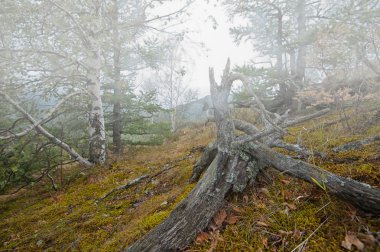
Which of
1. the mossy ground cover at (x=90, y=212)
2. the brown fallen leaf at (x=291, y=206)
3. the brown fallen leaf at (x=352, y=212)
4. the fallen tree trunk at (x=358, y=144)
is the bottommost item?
the mossy ground cover at (x=90, y=212)

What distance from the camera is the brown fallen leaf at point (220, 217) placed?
5.83 ft

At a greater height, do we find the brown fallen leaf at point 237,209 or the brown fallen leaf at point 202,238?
the brown fallen leaf at point 237,209

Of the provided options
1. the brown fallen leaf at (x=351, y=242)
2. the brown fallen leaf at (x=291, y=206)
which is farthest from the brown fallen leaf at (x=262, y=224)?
the brown fallen leaf at (x=351, y=242)

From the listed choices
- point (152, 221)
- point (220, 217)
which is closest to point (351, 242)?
point (220, 217)

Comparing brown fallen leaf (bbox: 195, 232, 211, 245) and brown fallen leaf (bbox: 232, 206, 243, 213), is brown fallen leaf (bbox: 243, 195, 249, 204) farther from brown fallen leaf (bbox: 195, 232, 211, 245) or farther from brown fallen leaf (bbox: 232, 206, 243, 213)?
brown fallen leaf (bbox: 195, 232, 211, 245)

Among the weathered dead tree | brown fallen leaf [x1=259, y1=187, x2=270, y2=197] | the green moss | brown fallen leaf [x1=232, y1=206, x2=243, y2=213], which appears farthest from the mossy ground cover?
brown fallen leaf [x1=259, y1=187, x2=270, y2=197]

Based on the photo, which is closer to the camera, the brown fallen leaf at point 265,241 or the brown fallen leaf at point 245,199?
the brown fallen leaf at point 265,241

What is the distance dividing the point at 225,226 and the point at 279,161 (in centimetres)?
78

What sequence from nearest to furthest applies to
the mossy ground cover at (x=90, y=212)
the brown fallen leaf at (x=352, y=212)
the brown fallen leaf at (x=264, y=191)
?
the brown fallen leaf at (x=352, y=212), the brown fallen leaf at (x=264, y=191), the mossy ground cover at (x=90, y=212)

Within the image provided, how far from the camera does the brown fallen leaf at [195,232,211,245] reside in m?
1.64

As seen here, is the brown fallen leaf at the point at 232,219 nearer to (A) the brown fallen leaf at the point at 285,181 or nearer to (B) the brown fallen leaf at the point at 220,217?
(B) the brown fallen leaf at the point at 220,217

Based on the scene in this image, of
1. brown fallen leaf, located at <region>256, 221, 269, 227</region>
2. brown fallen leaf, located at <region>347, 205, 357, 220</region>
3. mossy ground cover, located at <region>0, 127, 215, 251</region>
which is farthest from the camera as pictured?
mossy ground cover, located at <region>0, 127, 215, 251</region>

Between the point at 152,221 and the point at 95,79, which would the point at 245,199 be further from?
the point at 95,79

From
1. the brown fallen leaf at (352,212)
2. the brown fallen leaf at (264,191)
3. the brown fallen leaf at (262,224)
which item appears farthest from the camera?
the brown fallen leaf at (264,191)
